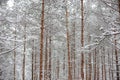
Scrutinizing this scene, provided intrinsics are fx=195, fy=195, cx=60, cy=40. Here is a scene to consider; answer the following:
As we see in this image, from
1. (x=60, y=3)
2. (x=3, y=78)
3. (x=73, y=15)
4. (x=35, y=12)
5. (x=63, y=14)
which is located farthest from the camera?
(x=3, y=78)

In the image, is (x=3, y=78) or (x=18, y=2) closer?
(x=18, y=2)

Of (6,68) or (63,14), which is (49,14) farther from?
(6,68)

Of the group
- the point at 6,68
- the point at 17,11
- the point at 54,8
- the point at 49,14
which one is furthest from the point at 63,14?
the point at 6,68

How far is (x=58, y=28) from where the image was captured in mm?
20406

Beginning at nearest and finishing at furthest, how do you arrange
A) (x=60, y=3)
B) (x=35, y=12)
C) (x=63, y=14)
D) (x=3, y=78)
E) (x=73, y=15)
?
(x=60, y=3) < (x=35, y=12) < (x=63, y=14) < (x=73, y=15) < (x=3, y=78)

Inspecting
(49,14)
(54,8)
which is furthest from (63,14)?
(49,14)

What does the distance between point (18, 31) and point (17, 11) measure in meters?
2.98

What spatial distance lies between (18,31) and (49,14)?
607 centimetres

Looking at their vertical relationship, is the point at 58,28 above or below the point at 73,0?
below

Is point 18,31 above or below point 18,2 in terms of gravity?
below

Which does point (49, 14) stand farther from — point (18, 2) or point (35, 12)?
point (18, 2)

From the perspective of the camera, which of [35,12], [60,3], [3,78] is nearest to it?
[60,3]

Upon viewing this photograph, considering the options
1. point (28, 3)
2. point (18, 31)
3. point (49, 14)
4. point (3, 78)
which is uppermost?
point (28, 3)

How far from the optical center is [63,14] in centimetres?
1930
